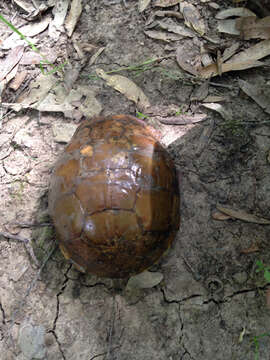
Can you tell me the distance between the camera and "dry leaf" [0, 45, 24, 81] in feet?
10.4

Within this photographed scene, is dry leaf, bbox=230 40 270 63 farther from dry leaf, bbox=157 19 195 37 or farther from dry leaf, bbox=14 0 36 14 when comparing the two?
dry leaf, bbox=14 0 36 14

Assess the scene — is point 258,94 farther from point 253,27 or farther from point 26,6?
point 26,6

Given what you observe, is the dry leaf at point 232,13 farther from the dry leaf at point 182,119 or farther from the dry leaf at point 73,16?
the dry leaf at point 73,16

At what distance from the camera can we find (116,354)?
2051 millimetres

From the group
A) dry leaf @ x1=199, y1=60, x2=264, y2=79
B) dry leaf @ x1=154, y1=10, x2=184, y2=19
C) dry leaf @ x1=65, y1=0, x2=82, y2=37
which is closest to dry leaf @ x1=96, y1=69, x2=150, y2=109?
dry leaf @ x1=199, y1=60, x2=264, y2=79

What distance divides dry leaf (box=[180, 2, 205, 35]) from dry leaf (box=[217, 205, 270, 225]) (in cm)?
181

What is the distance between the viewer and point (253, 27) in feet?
9.57

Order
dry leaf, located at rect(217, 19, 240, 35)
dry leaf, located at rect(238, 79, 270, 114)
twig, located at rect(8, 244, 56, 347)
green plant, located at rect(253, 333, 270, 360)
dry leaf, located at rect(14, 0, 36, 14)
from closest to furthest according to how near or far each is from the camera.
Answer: green plant, located at rect(253, 333, 270, 360)
twig, located at rect(8, 244, 56, 347)
dry leaf, located at rect(238, 79, 270, 114)
dry leaf, located at rect(217, 19, 240, 35)
dry leaf, located at rect(14, 0, 36, 14)

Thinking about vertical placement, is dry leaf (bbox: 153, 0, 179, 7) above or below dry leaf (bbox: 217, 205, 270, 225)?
above

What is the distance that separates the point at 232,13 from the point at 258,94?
3.11 feet

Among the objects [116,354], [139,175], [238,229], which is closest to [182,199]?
[238,229]

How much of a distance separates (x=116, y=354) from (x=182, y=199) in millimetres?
1188

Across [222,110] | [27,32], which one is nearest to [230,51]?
[222,110]

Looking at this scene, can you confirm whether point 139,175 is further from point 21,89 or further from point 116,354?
point 21,89
